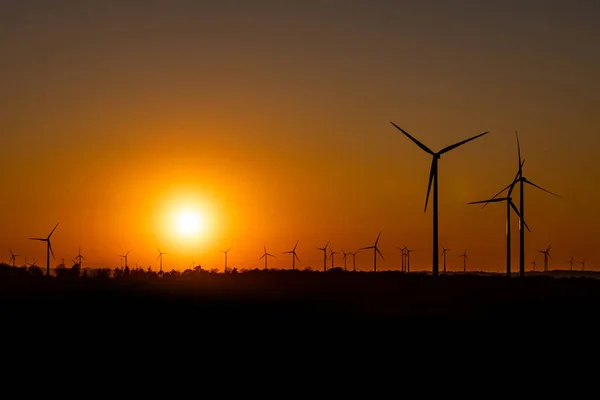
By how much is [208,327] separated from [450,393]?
2128cm

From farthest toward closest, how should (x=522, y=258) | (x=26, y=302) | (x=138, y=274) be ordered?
(x=138, y=274) < (x=522, y=258) < (x=26, y=302)

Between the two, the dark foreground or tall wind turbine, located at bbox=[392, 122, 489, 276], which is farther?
tall wind turbine, located at bbox=[392, 122, 489, 276]

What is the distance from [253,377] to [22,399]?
9722 millimetres

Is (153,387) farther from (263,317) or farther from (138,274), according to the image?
(138,274)

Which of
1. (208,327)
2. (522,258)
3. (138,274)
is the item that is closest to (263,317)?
(208,327)

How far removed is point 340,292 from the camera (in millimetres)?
97250

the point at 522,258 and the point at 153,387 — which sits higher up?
the point at 522,258

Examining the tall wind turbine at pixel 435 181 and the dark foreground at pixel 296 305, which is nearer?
the dark foreground at pixel 296 305

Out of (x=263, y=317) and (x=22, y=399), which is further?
(x=263, y=317)

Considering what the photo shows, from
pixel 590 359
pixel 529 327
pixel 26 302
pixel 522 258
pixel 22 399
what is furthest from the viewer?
pixel 522 258

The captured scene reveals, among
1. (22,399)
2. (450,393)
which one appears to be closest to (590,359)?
(450,393)

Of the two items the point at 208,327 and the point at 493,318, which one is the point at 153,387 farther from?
the point at 493,318

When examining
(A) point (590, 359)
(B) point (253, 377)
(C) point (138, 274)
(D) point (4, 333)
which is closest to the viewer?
(B) point (253, 377)

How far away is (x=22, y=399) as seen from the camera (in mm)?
45062
